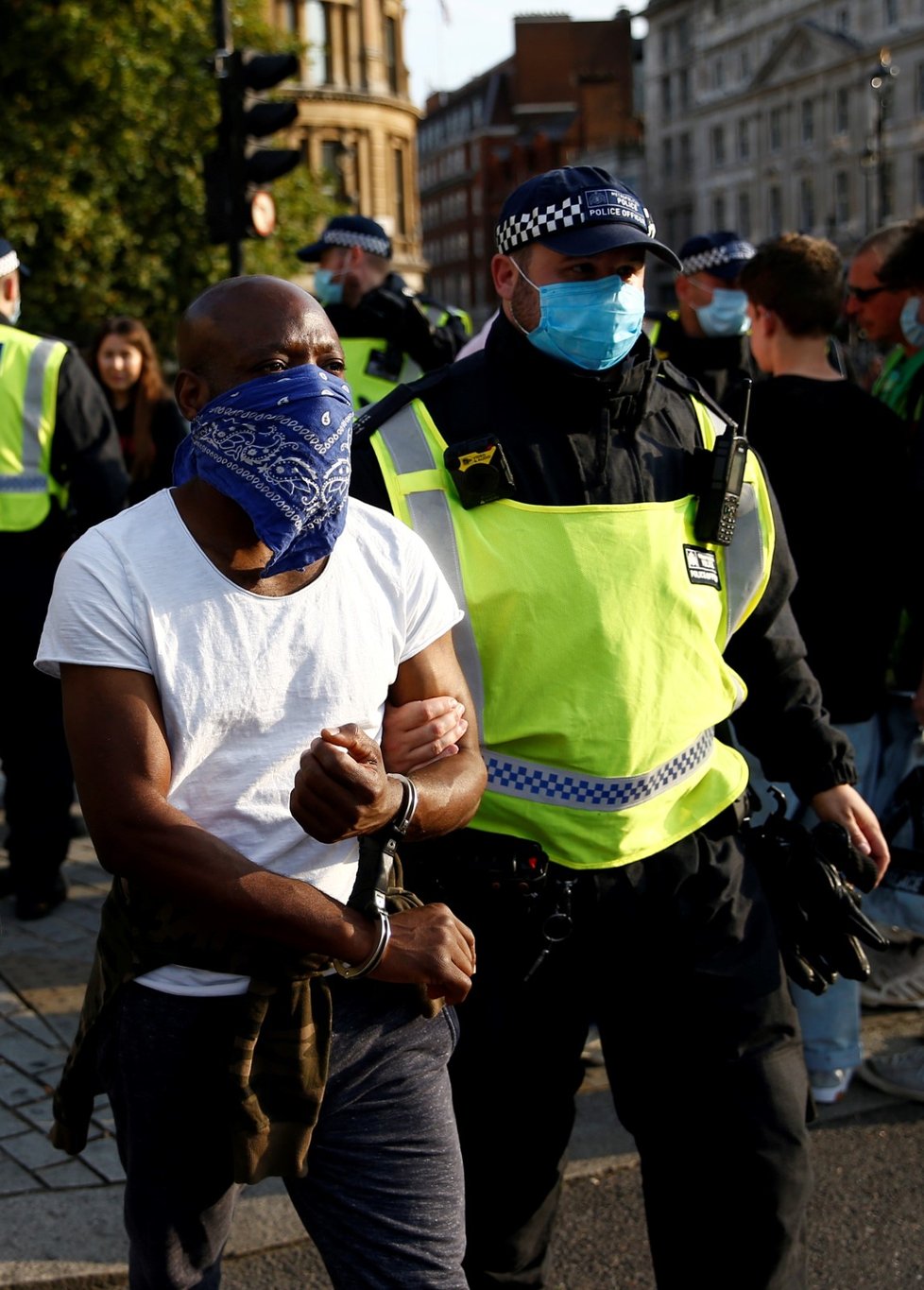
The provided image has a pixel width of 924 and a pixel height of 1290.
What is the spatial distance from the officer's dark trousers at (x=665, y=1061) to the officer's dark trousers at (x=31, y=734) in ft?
10.2

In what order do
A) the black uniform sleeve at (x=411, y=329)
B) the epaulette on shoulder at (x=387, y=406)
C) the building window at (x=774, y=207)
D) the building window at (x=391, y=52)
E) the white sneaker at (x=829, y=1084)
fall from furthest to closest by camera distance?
the building window at (x=774, y=207) < the building window at (x=391, y=52) < the black uniform sleeve at (x=411, y=329) < the white sneaker at (x=829, y=1084) < the epaulette on shoulder at (x=387, y=406)

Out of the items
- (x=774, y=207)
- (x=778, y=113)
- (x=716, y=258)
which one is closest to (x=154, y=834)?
(x=716, y=258)

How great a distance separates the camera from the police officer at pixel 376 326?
6.03 m

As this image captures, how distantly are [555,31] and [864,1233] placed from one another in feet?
287

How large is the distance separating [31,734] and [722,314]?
3.04 m

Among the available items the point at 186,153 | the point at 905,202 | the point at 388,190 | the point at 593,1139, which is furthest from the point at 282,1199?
the point at 905,202

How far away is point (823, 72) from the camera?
2749 inches

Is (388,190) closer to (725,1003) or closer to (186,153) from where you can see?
(186,153)

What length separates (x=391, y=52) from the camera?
184 ft

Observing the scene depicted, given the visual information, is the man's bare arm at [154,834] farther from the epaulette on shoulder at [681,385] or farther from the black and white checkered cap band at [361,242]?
the black and white checkered cap band at [361,242]

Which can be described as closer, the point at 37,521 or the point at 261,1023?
the point at 261,1023

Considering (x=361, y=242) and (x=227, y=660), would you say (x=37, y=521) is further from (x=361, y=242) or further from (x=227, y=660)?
(x=227, y=660)

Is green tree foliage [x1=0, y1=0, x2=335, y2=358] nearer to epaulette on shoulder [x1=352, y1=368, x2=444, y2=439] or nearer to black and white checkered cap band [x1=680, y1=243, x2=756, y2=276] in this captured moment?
black and white checkered cap band [x1=680, y1=243, x2=756, y2=276]

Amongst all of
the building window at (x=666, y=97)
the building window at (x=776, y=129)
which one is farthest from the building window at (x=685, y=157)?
the building window at (x=776, y=129)
